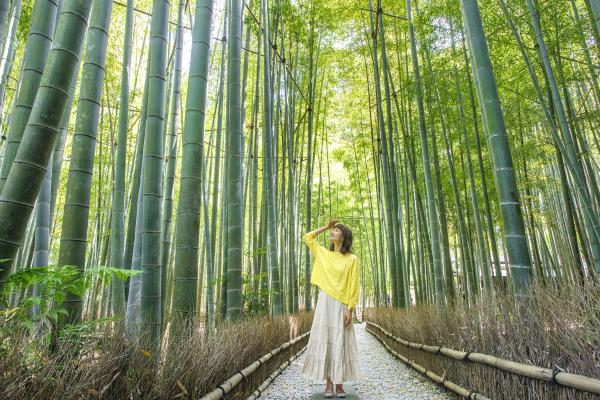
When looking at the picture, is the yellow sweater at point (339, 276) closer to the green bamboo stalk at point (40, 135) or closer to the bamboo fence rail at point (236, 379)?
the bamboo fence rail at point (236, 379)

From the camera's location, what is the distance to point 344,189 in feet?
42.3

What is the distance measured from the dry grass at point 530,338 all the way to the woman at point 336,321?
0.66 m

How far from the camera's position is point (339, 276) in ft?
8.32

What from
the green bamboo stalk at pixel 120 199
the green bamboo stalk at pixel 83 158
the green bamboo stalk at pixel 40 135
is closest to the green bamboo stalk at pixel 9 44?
A: the green bamboo stalk at pixel 120 199

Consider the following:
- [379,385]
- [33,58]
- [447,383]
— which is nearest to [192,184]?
[33,58]

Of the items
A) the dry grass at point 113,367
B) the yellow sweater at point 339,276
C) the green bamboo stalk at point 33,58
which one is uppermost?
the green bamboo stalk at point 33,58

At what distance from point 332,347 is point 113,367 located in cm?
156

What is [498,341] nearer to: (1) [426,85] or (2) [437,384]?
(2) [437,384]

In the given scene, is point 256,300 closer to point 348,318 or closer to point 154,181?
point 348,318

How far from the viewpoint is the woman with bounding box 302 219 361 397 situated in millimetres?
2414

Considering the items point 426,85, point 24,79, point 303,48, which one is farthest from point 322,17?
point 24,79

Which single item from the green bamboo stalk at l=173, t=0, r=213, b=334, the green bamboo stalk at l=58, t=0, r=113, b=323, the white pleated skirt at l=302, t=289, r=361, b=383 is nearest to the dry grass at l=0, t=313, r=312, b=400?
the green bamboo stalk at l=173, t=0, r=213, b=334

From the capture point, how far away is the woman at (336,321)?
95.0 inches

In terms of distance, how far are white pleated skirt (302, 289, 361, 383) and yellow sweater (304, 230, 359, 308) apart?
0.05 m
